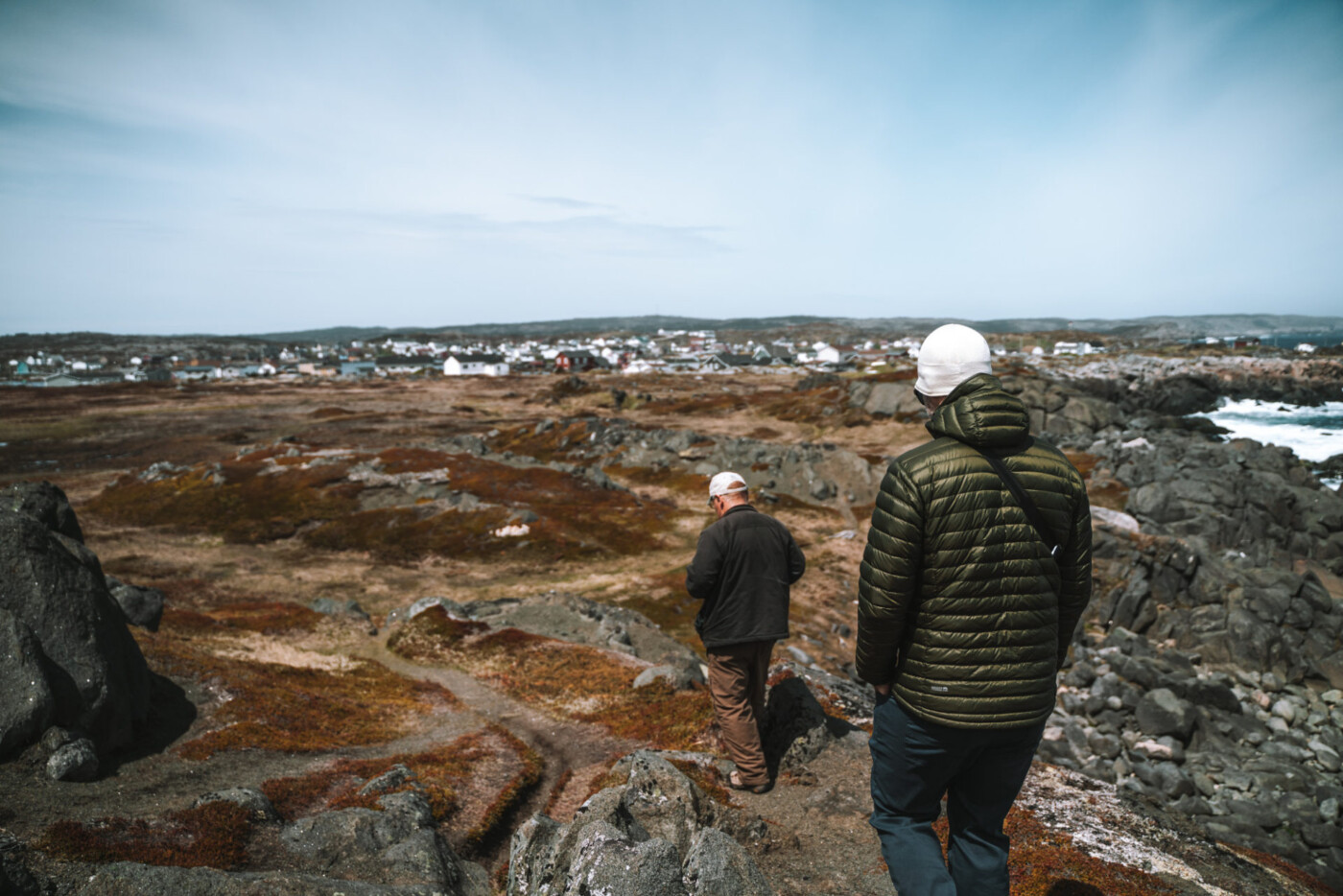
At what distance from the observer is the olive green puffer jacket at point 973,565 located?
4652mm

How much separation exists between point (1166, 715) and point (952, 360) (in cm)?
2361

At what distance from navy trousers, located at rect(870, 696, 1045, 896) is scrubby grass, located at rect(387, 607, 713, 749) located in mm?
7157

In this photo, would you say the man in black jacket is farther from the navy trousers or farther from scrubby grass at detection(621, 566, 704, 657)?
scrubby grass at detection(621, 566, 704, 657)

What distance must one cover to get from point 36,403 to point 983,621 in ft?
619

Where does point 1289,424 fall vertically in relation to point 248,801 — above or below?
below

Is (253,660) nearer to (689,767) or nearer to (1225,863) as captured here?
→ (689,767)

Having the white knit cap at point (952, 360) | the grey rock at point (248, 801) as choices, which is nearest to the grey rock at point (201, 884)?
the grey rock at point (248, 801)

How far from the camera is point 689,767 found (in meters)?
10.1

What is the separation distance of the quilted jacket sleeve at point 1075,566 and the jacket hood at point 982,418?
2.48 ft

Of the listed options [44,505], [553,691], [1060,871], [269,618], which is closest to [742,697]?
[1060,871]

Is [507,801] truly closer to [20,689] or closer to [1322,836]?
[20,689]

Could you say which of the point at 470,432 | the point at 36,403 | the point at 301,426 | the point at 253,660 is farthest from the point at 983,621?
the point at 36,403

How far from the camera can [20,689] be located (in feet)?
32.8

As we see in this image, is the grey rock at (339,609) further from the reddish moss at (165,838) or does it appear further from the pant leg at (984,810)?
the pant leg at (984,810)
